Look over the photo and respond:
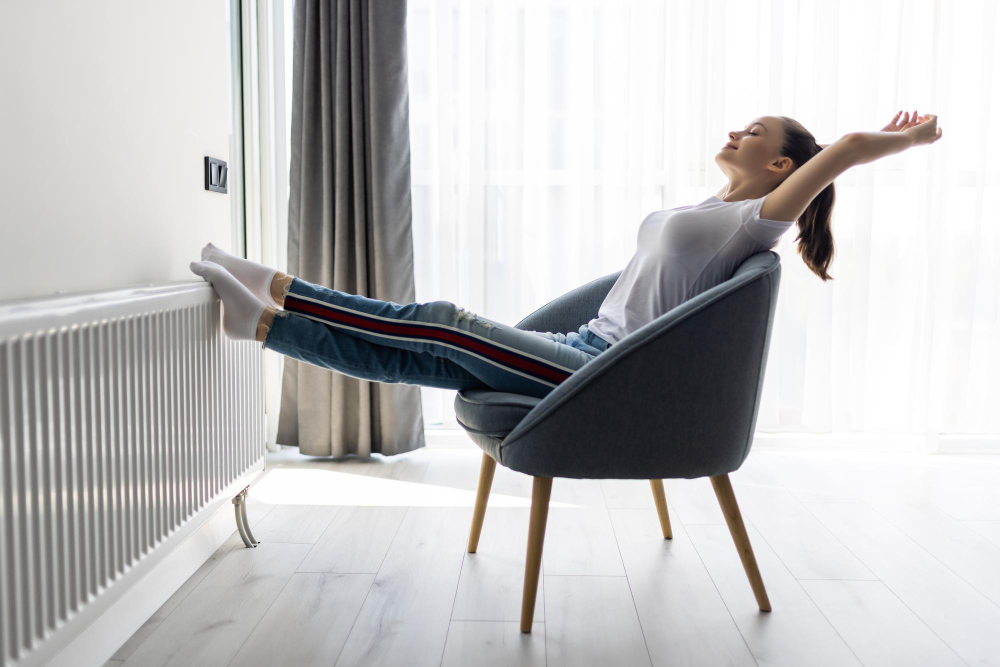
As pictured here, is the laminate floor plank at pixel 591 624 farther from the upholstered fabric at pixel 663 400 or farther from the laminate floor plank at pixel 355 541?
the laminate floor plank at pixel 355 541

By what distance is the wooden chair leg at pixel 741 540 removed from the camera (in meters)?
1.63

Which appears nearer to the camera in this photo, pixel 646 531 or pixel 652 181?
pixel 646 531

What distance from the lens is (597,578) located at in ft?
5.95

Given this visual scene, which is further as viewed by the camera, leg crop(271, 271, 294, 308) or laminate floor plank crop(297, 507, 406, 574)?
laminate floor plank crop(297, 507, 406, 574)

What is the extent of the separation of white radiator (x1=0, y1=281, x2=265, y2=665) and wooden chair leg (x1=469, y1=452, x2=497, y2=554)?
595mm

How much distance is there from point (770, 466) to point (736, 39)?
153cm

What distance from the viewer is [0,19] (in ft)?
3.91

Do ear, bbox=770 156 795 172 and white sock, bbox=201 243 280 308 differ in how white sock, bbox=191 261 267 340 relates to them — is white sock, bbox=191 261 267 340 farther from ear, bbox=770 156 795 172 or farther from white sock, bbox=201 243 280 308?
ear, bbox=770 156 795 172

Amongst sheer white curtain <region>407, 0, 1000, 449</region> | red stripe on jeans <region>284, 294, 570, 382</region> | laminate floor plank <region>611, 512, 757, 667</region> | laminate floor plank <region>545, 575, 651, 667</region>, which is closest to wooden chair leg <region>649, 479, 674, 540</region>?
laminate floor plank <region>611, 512, 757, 667</region>

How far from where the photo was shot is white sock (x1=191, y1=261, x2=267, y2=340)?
1658mm

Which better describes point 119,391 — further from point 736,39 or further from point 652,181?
point 736,39

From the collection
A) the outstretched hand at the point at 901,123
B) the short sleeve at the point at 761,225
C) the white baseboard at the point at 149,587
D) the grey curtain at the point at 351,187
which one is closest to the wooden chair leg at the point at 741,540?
the short sleeve at the point at 761,225

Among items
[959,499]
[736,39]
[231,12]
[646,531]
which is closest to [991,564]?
[959,499]

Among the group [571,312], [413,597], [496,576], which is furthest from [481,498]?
[571,312]
